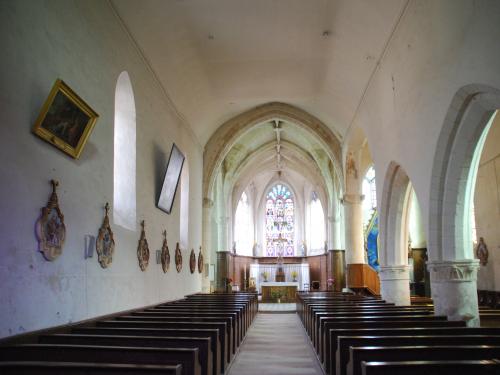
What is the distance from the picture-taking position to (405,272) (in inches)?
488

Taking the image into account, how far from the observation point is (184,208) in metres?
15.7

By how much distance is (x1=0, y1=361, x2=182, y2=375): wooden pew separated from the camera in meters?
3.49

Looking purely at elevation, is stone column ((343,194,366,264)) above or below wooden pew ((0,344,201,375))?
above

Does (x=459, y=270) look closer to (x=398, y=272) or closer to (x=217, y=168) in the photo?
(x=398, y=272)

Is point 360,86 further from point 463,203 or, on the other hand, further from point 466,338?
point 466,338

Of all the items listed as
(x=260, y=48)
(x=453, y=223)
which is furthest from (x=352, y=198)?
(x=453, y=223)

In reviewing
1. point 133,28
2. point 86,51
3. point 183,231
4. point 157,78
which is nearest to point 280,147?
point 183,231

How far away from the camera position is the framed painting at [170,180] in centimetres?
1171

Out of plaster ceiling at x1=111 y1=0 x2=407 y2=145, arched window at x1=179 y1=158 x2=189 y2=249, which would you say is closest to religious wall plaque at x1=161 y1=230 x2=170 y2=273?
arched window at x1=179 y1=158 x2=189 y2=249

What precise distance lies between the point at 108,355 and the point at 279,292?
20.5 metres

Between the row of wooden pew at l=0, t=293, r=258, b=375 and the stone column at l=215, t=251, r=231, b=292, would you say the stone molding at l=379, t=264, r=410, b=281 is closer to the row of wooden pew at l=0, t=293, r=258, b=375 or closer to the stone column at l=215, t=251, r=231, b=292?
the row of wooden pew at l=0, t=293, r=258, b=375

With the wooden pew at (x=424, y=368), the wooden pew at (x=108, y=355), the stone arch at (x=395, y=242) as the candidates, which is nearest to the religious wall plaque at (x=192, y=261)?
the stone arch at (x=395, y=242)

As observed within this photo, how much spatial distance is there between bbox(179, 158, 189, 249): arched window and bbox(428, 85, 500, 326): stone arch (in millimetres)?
8538

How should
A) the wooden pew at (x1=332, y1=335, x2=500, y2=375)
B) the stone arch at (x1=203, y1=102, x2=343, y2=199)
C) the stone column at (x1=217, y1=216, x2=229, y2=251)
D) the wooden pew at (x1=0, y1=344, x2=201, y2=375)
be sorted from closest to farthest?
the wooden pew at (x1=0, y1=344, x2=201, y2=375) < the wooden pew at (x1=332, y1=335, x2=500, y2=375) < the stone arch at (x1=203, y1=102, x2=343, y2=199) < the stone column at (x1=217, y1=216, x2=229, y2=251)
